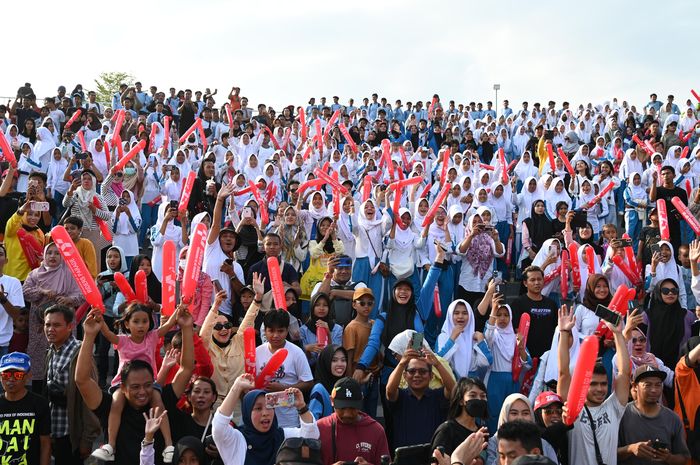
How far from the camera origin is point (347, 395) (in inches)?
198

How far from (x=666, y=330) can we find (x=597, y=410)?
2.68m

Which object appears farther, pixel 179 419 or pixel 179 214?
pixel 179 214

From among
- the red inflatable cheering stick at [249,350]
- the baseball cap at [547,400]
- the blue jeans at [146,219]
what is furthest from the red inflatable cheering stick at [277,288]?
the blue jeans at [146,219]

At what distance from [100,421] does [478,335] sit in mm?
3143

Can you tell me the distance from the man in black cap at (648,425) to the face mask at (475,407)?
3.61 feet

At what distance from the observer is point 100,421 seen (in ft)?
17.5

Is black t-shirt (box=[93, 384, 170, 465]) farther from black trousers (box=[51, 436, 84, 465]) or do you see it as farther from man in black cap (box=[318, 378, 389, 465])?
man in black cap (box=[318, 378, 389, 465])

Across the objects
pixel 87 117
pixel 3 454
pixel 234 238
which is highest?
pixel 87 117

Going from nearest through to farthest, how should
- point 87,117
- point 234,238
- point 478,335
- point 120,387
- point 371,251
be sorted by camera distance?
point 120,387 < point 478,335 < point 234,238 < point 371,251 < point 87,117

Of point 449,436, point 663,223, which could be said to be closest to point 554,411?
point 449,436

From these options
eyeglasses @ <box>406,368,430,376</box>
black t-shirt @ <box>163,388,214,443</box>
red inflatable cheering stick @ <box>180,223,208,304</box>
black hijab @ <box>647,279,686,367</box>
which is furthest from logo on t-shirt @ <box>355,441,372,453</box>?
black hijab @ <box>647,279,686,367</box>

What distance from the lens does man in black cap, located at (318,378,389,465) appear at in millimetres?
5004

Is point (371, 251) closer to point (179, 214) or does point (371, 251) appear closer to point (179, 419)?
point (179, 214)

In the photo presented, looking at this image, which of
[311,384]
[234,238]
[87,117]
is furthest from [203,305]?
[87,117]
